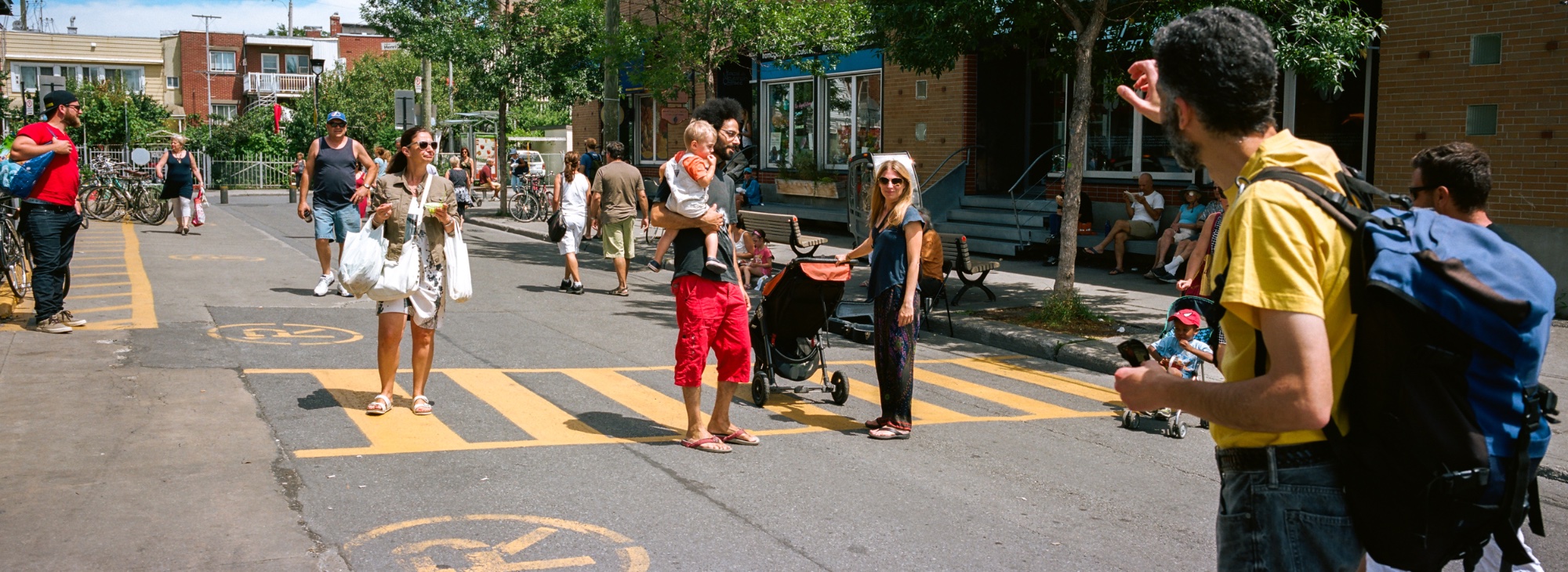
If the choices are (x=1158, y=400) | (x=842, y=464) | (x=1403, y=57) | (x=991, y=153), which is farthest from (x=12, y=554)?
(x=991, y=153)

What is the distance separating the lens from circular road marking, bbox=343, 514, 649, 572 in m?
4.68

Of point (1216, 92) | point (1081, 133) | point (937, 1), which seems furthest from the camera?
point (937, 1)

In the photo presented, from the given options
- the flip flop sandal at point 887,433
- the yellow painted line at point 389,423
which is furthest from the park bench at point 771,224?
the flip flop sandal at point 887,433

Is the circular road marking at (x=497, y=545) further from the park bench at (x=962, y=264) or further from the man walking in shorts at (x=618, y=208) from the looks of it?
the man walking in shorts at (x=618, y=208)

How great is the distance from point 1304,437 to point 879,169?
511cm

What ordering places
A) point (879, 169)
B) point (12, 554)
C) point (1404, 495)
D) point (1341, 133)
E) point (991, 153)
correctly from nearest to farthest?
point (1404, 495), point (12, 554), point (879, 169), point (1341, 133), point (991, 153)

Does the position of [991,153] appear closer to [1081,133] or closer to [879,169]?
[1081,133]

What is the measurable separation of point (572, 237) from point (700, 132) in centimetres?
814

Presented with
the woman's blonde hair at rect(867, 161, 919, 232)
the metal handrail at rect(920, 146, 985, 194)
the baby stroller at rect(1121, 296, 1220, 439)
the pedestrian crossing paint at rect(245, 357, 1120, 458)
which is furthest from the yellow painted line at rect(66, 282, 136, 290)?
the metal handrail at rect(920, 146, 985, 194)

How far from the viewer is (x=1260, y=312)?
7.23ft

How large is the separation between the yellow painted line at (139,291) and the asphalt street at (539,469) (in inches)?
5.2

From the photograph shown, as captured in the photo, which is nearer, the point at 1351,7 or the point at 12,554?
the point at 12,554

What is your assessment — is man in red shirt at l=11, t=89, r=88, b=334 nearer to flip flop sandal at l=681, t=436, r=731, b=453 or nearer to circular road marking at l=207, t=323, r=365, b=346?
circular road marking at l=207, t=323, r=365, b=346

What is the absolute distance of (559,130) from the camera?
202 feet
